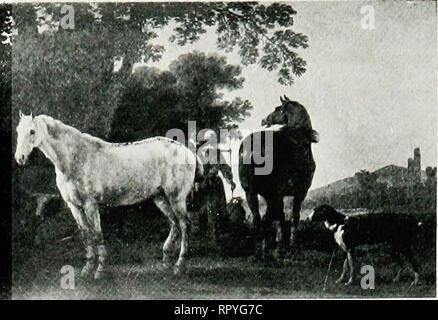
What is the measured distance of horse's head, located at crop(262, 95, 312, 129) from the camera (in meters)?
5.42

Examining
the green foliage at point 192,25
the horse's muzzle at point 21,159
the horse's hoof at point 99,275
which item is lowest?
the horse's hoof at point 99,275

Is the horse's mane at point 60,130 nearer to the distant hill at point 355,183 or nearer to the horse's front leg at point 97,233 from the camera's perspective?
the horse's front leg at point 97,233

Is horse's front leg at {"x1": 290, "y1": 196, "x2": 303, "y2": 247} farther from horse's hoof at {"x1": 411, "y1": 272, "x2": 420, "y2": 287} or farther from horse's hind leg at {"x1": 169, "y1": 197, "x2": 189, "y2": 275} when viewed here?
horse's hoof at {"x1": 411, "y1": 272, "x2": 420, "y2": 287}

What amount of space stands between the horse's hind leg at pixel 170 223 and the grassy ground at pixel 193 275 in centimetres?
6

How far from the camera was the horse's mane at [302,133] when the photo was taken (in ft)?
17.8

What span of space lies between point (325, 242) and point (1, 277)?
8.40 feet

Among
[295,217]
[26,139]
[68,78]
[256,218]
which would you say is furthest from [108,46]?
[295,217]

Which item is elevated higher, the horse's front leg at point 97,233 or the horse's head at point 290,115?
the horse's head at point 290,115

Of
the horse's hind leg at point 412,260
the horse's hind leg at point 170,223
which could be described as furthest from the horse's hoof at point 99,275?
the horse's hind leg at point 412,260

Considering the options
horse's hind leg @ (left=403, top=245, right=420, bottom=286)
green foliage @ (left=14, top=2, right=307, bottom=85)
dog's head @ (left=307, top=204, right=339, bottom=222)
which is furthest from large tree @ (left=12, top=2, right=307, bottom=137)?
horse's hind leg @ (left=403, top=245, right=420, bottom=286)

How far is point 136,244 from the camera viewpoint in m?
5.40
